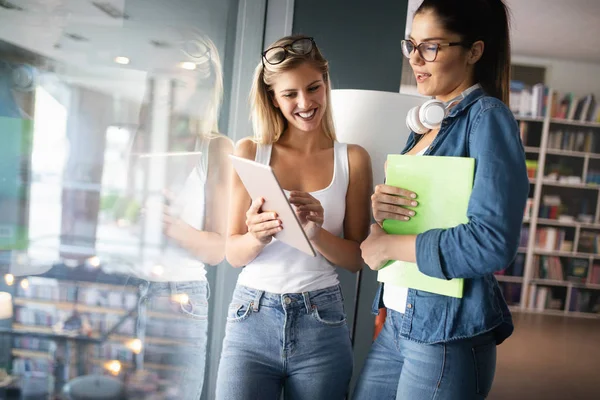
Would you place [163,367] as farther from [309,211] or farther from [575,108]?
[575,108]

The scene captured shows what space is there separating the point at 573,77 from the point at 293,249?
6.82m

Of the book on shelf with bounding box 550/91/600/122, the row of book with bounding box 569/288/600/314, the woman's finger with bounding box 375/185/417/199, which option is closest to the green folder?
the woman's finger with bounding box 375/185/417/199

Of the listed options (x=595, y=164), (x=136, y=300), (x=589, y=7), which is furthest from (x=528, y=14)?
(x=136, y=300)

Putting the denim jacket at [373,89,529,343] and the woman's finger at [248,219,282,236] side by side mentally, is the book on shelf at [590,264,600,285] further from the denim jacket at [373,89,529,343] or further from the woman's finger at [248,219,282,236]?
the woman's finger at [248,219,282,236]

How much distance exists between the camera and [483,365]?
1.10 m

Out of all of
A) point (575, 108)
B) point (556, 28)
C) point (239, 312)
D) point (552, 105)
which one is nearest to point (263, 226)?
point (239, 312)

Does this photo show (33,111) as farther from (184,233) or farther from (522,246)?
(522,246)

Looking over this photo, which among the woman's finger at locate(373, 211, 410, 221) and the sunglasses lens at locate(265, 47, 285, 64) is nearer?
the woman's finger at locate(373, 211, 410, 221)

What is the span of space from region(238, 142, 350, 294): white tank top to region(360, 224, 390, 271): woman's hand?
0.21m

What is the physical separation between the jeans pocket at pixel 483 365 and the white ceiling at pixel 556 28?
3.71m

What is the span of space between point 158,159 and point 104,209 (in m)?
0.22

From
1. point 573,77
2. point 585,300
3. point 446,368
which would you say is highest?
point 573,77

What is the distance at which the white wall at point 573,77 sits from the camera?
22.7ft

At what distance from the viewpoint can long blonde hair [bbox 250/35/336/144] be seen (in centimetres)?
143
